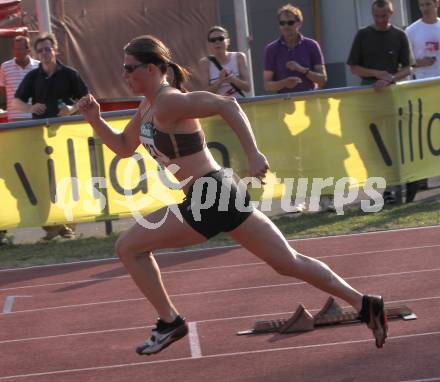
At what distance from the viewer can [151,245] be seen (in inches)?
236

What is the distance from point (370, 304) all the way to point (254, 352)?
844 mm

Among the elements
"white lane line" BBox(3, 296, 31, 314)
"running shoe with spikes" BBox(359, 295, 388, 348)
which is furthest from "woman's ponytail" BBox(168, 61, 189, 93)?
"white lane line" BBox(3, 296, 31, 314)

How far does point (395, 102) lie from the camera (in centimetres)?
1198

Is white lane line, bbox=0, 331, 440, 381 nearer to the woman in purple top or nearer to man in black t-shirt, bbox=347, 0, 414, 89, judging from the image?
the woman in purple top

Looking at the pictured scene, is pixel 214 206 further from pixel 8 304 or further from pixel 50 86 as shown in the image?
pixel 50 86

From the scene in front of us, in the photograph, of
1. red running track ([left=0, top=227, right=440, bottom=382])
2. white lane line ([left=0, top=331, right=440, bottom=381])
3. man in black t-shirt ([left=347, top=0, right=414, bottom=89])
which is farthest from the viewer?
man in black t-shirt ([left=347, top=0, right=414, bottom=89])

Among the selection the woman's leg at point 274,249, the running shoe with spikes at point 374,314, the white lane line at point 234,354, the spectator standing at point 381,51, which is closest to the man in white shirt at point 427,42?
the spectator standing at point 381,51

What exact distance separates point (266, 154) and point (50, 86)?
7.35 ft

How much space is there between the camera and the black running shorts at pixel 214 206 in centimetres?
593

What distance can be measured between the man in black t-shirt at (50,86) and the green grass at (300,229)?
133 cm

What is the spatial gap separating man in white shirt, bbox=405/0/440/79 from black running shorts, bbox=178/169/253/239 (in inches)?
286

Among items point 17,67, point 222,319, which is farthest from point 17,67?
point 222,319

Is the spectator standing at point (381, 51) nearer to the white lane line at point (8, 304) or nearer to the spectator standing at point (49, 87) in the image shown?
the spectator standing at point (49, 87)

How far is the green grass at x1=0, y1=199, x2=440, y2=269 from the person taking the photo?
11.0 metres
